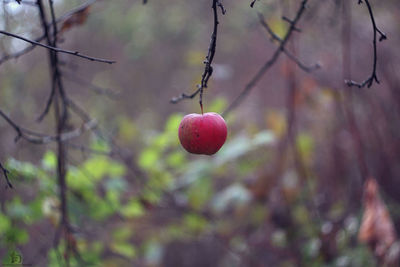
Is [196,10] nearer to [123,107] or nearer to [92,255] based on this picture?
[123,107]

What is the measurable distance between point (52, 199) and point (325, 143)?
7.31 feet

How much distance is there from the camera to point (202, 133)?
111 centimetres

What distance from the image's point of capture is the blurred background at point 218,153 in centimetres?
211

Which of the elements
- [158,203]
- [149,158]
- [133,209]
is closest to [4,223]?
[133,209]

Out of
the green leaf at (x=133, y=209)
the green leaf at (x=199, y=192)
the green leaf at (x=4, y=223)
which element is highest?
the green leaf at (x=199, y=192)

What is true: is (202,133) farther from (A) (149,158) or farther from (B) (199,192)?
(B) (199,192)

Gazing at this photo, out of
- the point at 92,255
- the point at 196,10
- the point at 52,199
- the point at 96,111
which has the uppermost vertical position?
the point at 196,10

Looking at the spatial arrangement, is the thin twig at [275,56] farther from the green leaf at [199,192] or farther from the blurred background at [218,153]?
the green leaf at [199,192]

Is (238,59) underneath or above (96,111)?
above

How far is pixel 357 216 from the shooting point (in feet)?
7.84

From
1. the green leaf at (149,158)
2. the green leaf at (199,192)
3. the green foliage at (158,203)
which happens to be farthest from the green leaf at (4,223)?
the green leaf at (199,192)

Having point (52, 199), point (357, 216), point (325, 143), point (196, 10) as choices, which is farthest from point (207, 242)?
point (196, 10)

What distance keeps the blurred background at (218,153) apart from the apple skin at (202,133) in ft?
2.15

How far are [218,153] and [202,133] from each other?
4.12 feet
